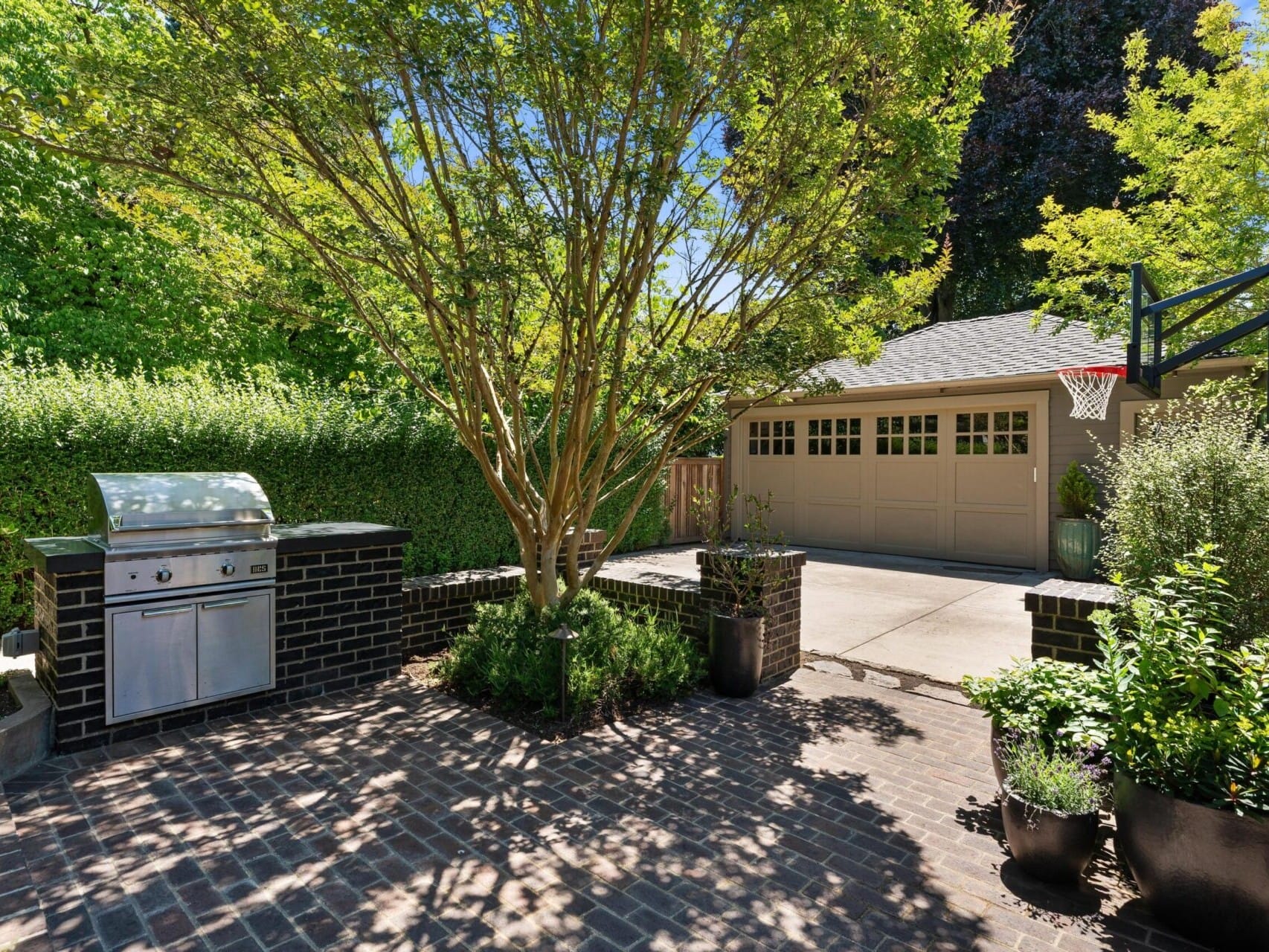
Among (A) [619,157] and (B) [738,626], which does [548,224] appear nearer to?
(A) [619,157]

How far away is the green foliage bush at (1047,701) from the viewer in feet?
8.73

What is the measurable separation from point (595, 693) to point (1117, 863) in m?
2.55

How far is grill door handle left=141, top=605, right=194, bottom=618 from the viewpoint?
3.48 meters

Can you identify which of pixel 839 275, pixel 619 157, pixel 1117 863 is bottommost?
pixel 1117 863

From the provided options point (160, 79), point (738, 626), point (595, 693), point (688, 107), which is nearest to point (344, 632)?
point (595, 693)

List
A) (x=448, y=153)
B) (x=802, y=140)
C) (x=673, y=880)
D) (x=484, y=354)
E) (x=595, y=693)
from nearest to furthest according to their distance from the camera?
(x=673, y=880) < (x=595, y=693) < (x=802, y=140) < (x=448, y=153) < (x=484, y=354)

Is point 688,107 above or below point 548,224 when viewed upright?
above

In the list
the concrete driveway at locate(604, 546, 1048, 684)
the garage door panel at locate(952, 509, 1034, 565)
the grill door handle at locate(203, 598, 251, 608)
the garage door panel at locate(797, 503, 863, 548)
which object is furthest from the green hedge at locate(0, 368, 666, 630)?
the garage door panel at locate(952, 509, 1034, 565)

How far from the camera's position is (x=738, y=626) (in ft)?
14.2

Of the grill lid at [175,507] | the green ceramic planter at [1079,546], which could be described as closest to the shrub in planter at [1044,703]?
the grill lid at [175,507]

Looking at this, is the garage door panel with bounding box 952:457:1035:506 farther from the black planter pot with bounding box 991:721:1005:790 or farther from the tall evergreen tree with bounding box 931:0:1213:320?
the tall evergreen tree with bounding box 931:0:1213:320

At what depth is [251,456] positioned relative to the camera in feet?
17.3

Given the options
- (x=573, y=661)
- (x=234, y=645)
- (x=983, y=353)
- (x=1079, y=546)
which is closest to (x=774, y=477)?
(x=983, y=353)

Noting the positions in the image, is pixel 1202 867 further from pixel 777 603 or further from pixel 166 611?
pixel 166 611
